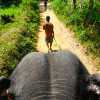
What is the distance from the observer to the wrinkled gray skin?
310 centimetres

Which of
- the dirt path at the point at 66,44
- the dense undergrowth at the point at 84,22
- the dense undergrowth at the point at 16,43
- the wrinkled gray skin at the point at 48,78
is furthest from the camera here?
the dense undergrowth at the point at 84,22

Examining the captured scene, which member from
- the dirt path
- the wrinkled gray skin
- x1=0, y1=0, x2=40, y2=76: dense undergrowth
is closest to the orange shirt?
x1=0, y1=0, x2=40, y2=76: dense undergrowth

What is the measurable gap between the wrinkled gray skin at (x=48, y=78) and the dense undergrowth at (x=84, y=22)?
9.63 m

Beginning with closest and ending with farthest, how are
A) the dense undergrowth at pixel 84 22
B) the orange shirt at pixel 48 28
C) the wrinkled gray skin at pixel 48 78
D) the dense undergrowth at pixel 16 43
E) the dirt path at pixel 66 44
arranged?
the wrinkled gray skin at pixel 48 78 < the dense undergrowth at pixel 16 43 < the orange shirt at pixel 48 28 < the dirt path at pixel 66 44 < the dense undergrowth at pixel 84 22

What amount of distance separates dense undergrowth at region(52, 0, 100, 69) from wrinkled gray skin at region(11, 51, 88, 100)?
379 inches

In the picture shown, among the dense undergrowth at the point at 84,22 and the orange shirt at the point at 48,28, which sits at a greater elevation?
the orange shirt at the point at 48,28

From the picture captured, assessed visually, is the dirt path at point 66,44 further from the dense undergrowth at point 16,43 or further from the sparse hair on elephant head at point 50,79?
the sparse hair on elephant head at point 50,79

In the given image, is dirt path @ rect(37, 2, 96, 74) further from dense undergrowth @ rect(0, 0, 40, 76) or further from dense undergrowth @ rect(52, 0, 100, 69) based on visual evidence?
dense undergrowth @ rect(0, 0, 40, 76)

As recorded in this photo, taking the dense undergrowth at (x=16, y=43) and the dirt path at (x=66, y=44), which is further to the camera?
the dirt path at (x=66, y=44)

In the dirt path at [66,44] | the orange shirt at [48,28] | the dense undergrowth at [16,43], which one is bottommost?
the dirt path at [66,44]

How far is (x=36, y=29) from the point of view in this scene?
1986cm

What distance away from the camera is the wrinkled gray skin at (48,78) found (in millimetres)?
3101

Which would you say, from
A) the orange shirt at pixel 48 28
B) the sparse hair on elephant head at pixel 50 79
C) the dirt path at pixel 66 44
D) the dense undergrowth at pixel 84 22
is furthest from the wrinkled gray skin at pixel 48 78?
the dense undergrowth at pixel 84 22

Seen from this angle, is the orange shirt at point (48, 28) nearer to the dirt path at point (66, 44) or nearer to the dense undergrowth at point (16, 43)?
the dense undergrowth at point (16, 43)
